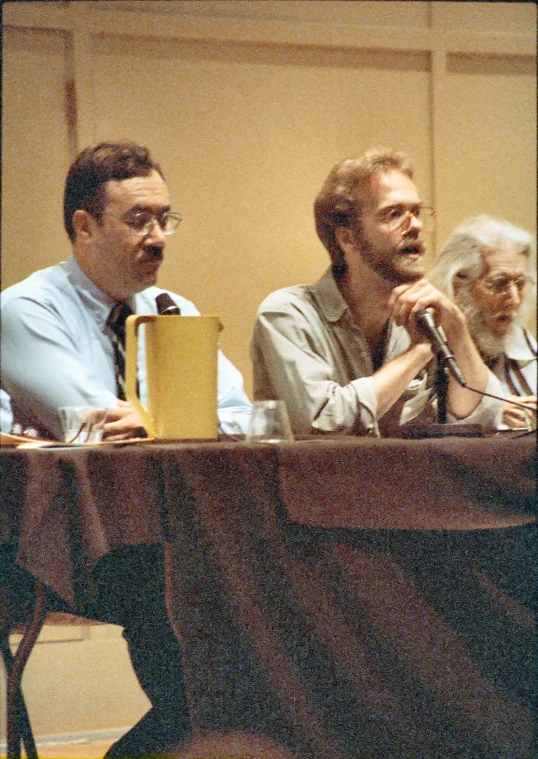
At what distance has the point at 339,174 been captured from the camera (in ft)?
6.77

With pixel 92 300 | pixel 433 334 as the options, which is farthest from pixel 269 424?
pixel 92 300

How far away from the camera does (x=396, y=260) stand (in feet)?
6.40

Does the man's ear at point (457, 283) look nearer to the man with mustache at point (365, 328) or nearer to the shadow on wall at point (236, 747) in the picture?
the man with mustache at point (365, 328)

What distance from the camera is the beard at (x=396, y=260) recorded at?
1.93 m

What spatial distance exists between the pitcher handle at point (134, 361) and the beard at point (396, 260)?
2.75 feet

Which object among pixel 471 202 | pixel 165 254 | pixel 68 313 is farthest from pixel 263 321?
pixel 471 202

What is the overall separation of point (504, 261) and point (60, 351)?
146 centimetres

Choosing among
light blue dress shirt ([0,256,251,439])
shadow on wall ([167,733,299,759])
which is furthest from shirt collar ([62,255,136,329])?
shadow on wall ([167,733,299,759])

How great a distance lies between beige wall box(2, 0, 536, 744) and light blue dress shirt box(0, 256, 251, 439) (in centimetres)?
38

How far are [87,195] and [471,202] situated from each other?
1413 mm

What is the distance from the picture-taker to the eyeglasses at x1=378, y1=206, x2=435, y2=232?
1.96m

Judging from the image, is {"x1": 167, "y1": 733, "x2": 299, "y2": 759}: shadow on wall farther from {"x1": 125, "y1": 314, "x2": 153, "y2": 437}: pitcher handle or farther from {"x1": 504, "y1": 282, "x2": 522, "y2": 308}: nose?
{"x1": 504, "y1": 282, "x2": 522, "y2": 308}: nose

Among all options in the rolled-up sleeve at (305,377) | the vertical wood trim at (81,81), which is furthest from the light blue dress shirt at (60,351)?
the vertical wood trim at (81,81)

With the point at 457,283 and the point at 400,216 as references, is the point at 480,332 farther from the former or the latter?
the point at 400,216
